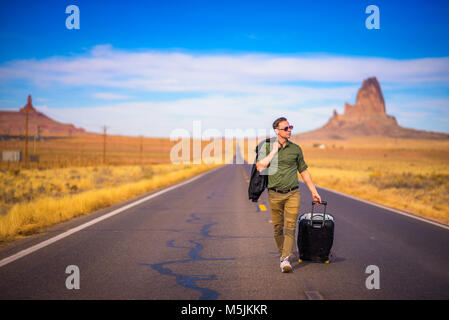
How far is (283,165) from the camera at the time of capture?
572 centimetres

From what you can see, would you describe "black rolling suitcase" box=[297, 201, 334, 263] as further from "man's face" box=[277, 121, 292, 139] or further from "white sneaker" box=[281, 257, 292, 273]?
"man's face" box=[277, 121, 292, 139]

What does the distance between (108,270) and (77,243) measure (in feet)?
6.43

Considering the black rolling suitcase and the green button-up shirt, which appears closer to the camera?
the green button-up shirt

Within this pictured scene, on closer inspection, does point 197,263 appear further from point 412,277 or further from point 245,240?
point 412,277

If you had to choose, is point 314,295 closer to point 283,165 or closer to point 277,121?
Answer: point 283,165

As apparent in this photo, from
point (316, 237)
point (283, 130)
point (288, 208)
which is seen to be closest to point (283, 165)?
point (283, 130)

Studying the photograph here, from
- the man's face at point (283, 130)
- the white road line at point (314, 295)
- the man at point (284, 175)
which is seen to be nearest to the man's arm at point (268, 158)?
the man at point (284, 175)

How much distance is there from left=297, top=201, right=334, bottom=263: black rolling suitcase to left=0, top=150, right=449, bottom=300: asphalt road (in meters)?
0.18

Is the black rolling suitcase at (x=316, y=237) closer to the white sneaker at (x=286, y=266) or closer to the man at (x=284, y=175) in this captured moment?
the man at (x=284, y=175)

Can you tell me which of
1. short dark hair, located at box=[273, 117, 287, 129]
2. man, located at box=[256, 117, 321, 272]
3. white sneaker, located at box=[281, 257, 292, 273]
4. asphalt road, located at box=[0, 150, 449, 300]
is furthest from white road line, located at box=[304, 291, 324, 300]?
short dark hair, located at box=[273, 117, 287, 129]

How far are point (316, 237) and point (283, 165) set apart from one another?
1.29 meters

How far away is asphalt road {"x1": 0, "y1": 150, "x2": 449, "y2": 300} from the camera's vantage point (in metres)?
4.82

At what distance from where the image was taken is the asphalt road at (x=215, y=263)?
4.82 meters
